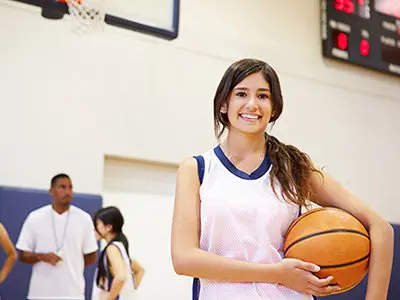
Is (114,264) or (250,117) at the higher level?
(250,117)

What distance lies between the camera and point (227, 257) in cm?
166

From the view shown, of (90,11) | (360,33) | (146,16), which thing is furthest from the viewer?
(360,33)

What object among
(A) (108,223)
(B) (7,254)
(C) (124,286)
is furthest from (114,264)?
(B) (7,254)

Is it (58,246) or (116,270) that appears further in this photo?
(58,246)

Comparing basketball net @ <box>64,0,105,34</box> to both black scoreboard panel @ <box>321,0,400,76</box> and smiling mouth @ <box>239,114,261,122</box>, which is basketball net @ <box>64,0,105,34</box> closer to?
smiling mouth @ <box>239,114,261,122</box>

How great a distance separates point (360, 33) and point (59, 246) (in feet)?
13.7

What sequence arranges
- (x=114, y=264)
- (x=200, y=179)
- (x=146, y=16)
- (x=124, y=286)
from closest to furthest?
(x=200, y=179) → (x=146, y=16) → (x=114, y=264) → (x=124, y=286)

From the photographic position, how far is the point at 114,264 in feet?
15.2

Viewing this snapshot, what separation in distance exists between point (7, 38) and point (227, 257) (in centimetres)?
405

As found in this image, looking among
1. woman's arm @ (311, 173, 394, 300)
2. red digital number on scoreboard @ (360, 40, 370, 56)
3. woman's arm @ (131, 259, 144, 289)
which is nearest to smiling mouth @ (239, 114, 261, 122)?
woman's arm @ (311, 173, 394, 300)

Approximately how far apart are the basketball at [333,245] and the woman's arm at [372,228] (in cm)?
3

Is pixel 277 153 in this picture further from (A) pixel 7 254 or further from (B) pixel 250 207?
(A) pixel 7 254

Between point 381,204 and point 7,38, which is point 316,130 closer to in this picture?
point 381,204

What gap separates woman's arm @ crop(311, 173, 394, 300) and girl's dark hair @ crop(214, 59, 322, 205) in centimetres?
5
